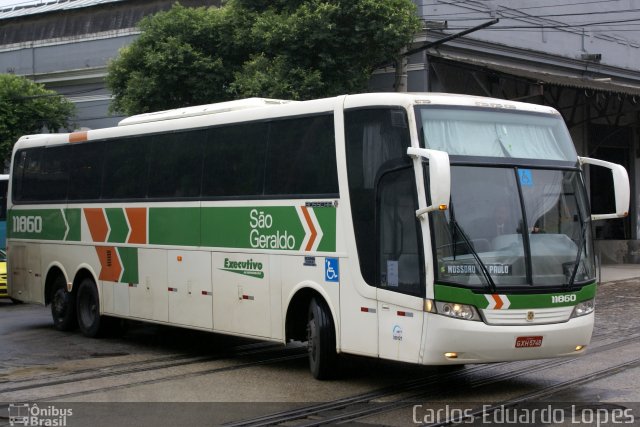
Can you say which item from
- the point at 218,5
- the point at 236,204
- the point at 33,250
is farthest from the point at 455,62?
the point at 236,204

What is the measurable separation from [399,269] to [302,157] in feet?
7.14

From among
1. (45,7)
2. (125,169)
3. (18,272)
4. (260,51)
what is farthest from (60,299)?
(45,7)

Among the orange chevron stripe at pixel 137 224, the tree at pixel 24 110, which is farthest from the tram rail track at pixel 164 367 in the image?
the tree at pixel 24 110

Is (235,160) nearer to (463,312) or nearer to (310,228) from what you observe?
(310,228)

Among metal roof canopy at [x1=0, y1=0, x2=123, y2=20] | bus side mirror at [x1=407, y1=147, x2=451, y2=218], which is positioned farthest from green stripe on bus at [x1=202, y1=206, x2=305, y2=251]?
→ metal roof canopy at [x1=0, y1=0, x2=123, y2=20]

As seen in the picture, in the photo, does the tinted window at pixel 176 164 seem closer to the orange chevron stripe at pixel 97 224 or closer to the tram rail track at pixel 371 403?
the orange chevron stripe at pixel 97 224

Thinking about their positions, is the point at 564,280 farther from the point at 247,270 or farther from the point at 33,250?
the point at 33,250

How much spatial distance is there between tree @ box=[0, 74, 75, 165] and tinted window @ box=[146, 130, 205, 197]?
1987 centimetres

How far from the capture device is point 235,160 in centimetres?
1270

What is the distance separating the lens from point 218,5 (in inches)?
1282

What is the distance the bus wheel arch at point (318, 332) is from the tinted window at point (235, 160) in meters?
1.52

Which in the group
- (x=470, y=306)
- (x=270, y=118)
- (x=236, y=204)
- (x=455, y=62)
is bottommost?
(x=470, y=306)

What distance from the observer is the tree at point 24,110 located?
3284cm

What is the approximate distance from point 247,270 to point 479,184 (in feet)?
12.0
